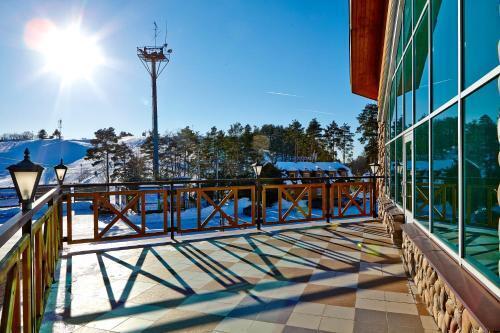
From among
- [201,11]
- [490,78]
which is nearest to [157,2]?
[201,11]

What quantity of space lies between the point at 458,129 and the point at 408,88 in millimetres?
2285

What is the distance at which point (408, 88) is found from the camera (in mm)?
4047

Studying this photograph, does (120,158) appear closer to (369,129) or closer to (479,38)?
(369,129)

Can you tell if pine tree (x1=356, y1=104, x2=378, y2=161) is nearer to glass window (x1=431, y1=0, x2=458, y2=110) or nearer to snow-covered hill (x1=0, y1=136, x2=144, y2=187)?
glass window (x1=431, y1=0, x2=458, y2=110)

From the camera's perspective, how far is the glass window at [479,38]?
1.53 m

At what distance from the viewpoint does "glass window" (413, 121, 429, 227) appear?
9.84 ft

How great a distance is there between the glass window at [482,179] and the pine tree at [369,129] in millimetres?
28557

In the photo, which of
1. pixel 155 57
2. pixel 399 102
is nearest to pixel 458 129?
pixel 399 102

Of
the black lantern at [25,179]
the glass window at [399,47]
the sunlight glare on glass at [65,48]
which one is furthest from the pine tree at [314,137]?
the black lantern at [25,179]

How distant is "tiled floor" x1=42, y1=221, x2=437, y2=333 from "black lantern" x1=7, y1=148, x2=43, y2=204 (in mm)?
1092

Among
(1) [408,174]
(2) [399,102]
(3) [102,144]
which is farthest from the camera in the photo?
(3) [102,144]

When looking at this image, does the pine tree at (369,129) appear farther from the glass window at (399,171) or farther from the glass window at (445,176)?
the glass window at (445,176)

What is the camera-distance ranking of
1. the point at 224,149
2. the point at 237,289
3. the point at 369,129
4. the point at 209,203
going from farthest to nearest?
1. the point at 224,149
2. the point at 369,129
3. the point at 209,203
4. the point at 237,289

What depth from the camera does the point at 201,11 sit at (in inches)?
383
